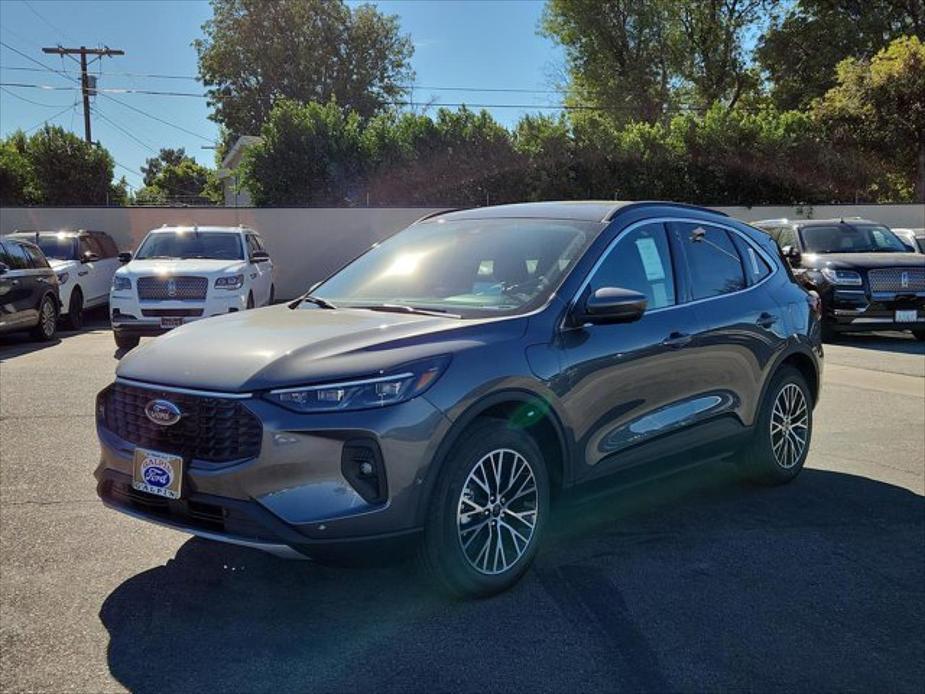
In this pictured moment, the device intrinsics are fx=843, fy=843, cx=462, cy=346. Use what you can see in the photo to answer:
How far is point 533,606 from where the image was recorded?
147 inches

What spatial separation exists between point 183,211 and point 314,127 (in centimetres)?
433

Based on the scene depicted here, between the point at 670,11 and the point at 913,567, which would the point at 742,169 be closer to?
the point at 670,11

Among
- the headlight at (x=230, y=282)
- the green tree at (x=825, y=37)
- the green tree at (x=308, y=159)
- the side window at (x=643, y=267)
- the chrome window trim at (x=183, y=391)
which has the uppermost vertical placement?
the green tree at (x=825, y=37)

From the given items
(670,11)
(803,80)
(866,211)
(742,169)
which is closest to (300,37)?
(670,11)

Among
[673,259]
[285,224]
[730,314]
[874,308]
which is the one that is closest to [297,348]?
[673,259]

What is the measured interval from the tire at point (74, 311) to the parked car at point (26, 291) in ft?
3.99

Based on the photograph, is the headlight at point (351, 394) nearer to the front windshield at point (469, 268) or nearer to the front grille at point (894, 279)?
the front windshield at point (469, 268)

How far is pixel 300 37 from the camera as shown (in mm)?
47469

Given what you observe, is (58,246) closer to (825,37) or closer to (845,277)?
(845,277)

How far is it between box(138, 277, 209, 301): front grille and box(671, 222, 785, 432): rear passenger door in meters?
7.83

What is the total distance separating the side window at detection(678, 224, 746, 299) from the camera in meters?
5.01

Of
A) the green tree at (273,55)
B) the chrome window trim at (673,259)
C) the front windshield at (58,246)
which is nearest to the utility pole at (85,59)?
the green tree at (273,55)

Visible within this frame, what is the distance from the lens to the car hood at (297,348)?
3.38 meters

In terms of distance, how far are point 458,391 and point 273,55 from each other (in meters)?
48.1
